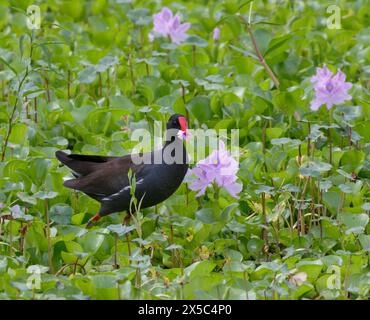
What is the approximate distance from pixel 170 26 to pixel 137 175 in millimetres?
1819

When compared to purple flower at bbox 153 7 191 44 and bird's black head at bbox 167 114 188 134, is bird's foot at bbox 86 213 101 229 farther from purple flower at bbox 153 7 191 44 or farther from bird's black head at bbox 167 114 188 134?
purple flower at bbox 153 7 191 44

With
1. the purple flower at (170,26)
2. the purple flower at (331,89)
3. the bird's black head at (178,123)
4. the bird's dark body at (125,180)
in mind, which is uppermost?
the purple flower at (170,26)

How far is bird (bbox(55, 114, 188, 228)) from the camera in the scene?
446cm

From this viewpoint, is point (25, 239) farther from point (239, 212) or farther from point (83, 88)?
point (83, 88)

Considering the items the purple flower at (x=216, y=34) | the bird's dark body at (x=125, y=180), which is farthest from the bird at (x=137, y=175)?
the purple flower at (x=216, y=34)

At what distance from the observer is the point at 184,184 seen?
15.5ft

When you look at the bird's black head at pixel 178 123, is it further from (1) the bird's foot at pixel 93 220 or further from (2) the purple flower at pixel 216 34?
(2) the purple flower at pixel 216 34

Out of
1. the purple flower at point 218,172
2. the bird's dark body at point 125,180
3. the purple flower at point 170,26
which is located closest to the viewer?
the purple flower at point 218,172

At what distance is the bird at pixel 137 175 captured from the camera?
4457mm

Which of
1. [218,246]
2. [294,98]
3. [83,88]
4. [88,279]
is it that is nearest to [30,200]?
[88,279]

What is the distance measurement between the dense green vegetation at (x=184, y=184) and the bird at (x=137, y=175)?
91mm

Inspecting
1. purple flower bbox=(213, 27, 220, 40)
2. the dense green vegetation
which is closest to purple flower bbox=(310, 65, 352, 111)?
the dense green vegetation

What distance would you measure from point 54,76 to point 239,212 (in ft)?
6.26

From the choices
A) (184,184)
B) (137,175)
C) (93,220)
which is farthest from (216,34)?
(93,220)
